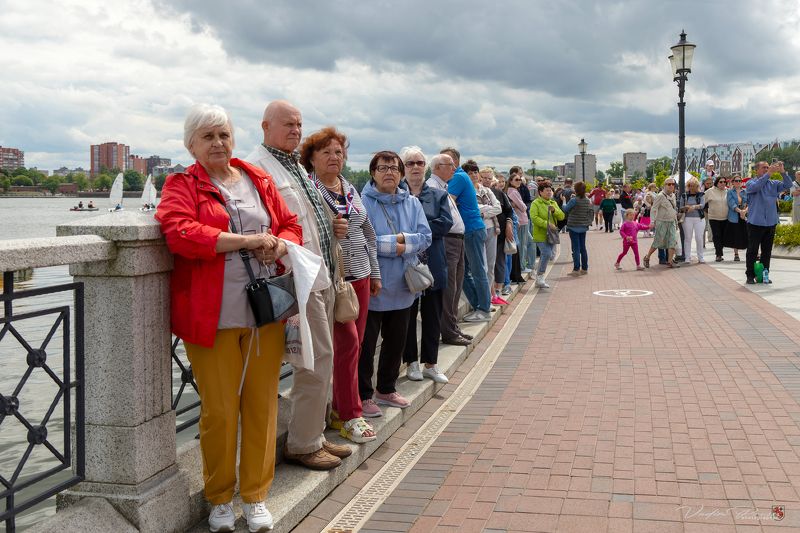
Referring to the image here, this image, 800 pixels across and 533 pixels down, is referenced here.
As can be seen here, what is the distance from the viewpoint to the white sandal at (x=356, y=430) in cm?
488

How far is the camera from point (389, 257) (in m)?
5.51

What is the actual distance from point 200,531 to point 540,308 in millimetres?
8215

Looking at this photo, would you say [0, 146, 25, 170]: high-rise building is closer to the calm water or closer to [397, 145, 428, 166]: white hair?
the calm water

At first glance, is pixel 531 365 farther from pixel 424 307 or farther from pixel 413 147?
pixel 413 147

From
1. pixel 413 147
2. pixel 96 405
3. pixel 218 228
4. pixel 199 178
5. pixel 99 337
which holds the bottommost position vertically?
pixel 96 405

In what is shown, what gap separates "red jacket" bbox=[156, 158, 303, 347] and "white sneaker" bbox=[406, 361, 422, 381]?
11.2ft

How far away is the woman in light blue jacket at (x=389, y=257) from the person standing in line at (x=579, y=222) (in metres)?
9.99

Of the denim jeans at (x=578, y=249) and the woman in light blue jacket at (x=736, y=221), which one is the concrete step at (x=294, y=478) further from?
the woman in light blue jacket at (x=736, y=221)

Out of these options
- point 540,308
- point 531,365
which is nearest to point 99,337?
point 531,365

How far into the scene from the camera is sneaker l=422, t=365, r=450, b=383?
6.62m

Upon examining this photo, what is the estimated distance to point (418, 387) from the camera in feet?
20.8

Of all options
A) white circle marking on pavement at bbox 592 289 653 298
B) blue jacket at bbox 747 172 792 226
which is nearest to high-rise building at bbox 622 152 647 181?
blue jacket at bbox 747 172 792 226

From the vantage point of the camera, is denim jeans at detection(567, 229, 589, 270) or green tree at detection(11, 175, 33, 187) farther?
green tree at detection(11, 175, 33, 187)

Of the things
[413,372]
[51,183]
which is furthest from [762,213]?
[51,183]
